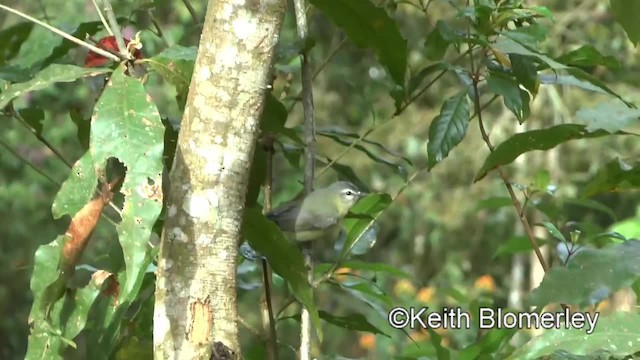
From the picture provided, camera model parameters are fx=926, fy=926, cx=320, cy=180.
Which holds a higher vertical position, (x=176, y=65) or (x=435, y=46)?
(x=435, y=46)

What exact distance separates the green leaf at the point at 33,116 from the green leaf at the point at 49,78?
0.39 meters

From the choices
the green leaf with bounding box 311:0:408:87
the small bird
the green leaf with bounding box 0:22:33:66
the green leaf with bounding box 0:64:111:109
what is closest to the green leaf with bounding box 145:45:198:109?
the green leaf with bounding box 0:64:111:109

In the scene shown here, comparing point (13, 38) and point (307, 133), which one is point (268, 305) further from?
point (13, 38)

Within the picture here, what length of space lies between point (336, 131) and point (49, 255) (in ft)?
1.89

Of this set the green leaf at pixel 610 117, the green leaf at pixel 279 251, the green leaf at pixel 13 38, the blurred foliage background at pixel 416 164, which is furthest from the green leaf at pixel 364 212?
the blurred foliage background at pixel 416 164

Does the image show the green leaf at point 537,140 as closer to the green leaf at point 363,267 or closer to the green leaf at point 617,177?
the green leaf at point 617,177

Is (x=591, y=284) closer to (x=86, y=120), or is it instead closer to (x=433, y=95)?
(x=86, y=120)

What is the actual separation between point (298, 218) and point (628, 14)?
0.46 meters

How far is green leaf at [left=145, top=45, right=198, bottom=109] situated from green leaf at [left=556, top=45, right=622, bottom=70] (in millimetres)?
473

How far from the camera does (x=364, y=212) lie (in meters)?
1.10

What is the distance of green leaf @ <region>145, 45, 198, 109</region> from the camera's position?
0.84 metres

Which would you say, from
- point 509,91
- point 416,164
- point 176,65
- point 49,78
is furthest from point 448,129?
point 416,164

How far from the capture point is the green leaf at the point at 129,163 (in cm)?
68

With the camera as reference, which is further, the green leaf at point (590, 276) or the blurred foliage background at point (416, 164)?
the blurred foliage background at point (416, 164)
